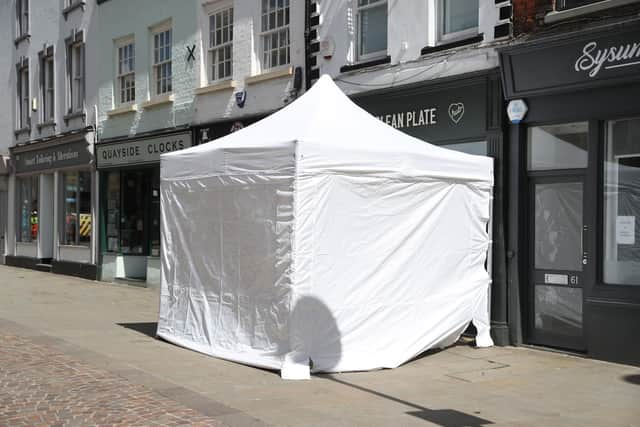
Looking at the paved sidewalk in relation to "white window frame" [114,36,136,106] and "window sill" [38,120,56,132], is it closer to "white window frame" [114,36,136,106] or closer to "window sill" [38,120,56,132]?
"white window frame" [114,36,136,106]

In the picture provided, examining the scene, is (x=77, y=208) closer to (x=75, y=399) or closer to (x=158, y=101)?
(x=158, y=101)

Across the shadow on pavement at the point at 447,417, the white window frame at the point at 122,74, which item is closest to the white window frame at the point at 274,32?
the white window frame at the point at 122,74

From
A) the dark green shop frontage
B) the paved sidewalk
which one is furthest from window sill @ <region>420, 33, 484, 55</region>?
the paved sidewalk

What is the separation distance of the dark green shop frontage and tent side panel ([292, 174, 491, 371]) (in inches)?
31.9

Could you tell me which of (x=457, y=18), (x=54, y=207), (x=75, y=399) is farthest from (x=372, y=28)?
(x=54, y=207)

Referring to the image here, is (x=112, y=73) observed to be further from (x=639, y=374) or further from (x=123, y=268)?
(x=639, y=374)

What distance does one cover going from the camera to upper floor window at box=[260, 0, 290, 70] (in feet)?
47.3

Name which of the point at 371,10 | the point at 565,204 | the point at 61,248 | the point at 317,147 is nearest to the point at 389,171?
the point at 317,147

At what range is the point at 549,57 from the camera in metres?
9.55

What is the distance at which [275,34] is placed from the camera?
1473cm

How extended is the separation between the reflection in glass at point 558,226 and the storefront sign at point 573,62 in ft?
4.18

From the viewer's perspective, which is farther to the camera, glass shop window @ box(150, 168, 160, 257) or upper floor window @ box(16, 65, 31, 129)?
upper floor window @ box(16, 65, 31, 129)

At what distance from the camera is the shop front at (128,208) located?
718 inches

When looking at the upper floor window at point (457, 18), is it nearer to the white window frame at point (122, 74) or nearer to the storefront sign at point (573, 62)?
the storefront sign at point (573, 62)
